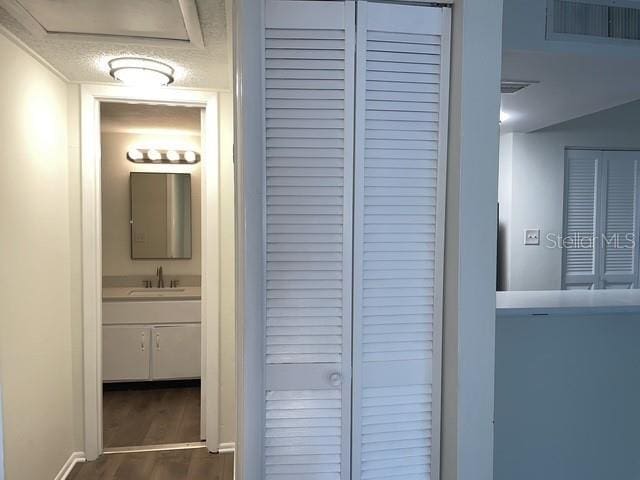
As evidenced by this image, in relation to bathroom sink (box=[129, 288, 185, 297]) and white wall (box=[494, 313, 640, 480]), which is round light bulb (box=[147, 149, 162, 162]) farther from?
white wall (box=[494, 313, 640, 480])

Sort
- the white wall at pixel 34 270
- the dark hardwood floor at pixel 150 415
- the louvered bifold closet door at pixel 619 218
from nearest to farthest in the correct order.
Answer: the white wall at pixel 34 270 → the dark hardwood floor at pixel 150 415 → the louvered bifold closet door at pixel 619 218

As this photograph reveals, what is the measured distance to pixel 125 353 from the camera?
3.37 metres

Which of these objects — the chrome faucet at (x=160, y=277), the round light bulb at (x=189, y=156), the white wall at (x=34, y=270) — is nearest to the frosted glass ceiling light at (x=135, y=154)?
the round light bulb at (x=189, y=156)

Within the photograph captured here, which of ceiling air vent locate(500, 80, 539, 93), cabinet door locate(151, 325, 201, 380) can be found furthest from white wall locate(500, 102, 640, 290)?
cabinet door locate(151, 325, 201, 380)

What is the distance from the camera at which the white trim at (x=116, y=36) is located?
1.58m

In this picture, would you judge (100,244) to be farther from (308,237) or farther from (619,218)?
(619,218)

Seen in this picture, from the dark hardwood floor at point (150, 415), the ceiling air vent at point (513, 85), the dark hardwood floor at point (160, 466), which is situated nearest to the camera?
the ceiling air vent at point (513, 85)

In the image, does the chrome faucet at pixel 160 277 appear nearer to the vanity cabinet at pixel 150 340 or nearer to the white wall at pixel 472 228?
the vanity cabinet at pixel 150 340

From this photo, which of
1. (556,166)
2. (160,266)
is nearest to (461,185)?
(556,166)

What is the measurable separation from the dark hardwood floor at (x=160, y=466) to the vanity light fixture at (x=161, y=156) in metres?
2.29

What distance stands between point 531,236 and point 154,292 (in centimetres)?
318

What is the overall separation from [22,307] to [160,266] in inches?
71.7

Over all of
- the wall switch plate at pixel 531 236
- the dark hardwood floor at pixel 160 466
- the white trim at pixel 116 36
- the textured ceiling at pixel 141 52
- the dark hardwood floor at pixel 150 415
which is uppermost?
the textured ceiling at pixel 141 52

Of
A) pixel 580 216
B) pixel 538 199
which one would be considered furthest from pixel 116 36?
pixel 580 216
